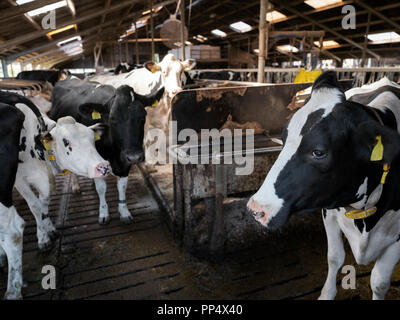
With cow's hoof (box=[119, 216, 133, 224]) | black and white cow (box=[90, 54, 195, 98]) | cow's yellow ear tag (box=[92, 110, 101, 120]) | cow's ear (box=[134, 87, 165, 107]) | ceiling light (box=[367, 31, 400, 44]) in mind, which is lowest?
cow's hoof (box=[119, 216, 133, 224])

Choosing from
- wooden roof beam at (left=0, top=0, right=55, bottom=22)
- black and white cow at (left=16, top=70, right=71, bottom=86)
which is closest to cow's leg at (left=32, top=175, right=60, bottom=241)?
wooden roof beam at (left=0, top=0, right=55, bottom=22)

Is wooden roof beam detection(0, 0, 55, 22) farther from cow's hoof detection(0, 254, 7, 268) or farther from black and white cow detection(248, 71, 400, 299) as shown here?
black and white cow detection(248, 71, 400, 299)

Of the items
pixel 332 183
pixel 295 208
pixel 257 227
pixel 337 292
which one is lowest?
pixel 337 292

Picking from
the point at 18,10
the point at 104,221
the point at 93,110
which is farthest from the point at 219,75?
the point at 104,221

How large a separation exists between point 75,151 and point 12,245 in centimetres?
92

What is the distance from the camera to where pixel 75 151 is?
8.73 feet

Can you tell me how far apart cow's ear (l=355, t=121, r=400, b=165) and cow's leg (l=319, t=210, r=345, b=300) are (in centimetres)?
71

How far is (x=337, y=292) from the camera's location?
2.27 metres

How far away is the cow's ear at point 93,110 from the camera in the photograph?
326 cm

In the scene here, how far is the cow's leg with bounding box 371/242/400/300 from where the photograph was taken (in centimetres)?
175

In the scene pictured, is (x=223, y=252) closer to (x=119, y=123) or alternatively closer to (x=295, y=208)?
(x=295, y=208)

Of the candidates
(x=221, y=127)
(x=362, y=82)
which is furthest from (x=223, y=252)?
(x=362, y=82)
